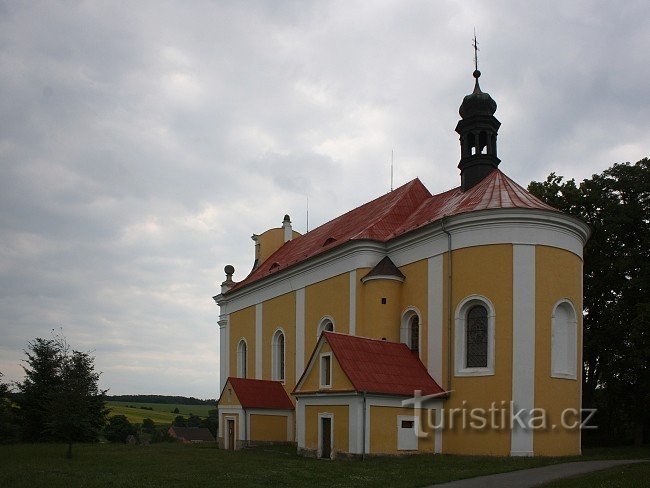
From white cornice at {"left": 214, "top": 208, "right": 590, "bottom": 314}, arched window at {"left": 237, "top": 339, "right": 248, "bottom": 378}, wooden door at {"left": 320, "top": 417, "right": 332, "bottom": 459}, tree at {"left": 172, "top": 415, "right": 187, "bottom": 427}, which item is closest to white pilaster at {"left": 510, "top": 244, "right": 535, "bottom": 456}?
white cornice at {"left": 214, "top": 208, "right": 590, "bottom": 314}

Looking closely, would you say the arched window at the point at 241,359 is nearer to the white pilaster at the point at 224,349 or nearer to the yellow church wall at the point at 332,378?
the white pilaster at the point at 224,349

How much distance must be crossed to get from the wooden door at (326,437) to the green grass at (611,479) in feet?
30.9

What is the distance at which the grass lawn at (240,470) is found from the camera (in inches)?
621

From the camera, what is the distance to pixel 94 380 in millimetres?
25312

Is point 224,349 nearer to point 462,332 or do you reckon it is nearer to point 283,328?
point 283,328

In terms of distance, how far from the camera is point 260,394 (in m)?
32.3

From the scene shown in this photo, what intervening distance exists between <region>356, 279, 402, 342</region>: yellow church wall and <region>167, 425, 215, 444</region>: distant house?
102 ft

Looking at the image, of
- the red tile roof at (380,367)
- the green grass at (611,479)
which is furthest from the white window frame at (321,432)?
the green grass at (611,479)

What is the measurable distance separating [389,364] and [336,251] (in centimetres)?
685

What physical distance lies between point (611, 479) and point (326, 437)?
10.8 metres

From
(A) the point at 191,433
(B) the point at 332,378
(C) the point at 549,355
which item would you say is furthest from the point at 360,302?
(A) the point at 191,433

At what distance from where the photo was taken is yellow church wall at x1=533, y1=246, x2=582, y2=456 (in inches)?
870

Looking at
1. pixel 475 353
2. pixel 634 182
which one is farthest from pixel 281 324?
pixel 634 182

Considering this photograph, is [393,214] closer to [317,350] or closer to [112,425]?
[317,350]
